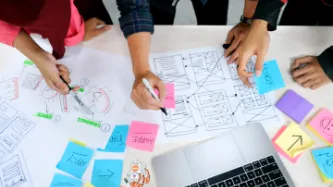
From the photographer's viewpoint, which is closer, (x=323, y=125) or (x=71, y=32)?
(x=323, y=125)

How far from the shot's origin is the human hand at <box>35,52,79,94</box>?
0.76 meters

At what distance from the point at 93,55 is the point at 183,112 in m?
0.30

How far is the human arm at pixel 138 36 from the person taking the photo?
2.40ft

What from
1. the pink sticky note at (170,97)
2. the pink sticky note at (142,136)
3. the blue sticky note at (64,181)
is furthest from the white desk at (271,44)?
the blue sticky note at (64,181)

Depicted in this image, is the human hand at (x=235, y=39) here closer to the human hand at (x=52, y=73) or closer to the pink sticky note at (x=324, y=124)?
the pink sticky note at (x=324, y=124)

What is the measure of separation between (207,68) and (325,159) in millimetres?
347

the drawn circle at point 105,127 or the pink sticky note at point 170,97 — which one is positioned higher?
the pink sticky note at point 170,97

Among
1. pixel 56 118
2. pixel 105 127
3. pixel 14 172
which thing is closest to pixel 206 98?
pixel 105 127

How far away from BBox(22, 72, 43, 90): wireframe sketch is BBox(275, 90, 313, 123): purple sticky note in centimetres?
61

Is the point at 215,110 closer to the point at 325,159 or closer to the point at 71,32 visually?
the point at 325,159

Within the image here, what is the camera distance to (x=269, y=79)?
2.53 ft

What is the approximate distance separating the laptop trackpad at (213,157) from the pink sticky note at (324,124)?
19 centimetres

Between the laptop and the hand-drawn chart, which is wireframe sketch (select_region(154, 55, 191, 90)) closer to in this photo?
the laptop

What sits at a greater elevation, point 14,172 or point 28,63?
point 28,63
